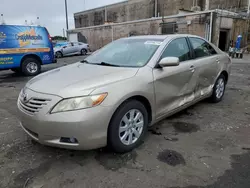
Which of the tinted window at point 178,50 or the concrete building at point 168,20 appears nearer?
the tinted window at point 178,50

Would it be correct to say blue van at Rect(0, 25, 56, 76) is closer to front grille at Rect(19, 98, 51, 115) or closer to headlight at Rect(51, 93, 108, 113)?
front grille at Rect(19, 98, 51, 115)

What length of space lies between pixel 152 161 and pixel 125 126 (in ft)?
1.77

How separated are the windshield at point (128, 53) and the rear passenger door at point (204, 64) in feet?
3.29

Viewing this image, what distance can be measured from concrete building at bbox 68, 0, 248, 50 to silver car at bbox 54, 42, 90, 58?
4.38 meters

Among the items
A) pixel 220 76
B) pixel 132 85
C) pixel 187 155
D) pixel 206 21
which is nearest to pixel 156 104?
pixel 132 85

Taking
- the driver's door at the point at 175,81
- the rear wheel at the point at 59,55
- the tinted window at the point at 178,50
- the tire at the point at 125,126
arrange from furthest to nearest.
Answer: the rear wheel at the point at 59,55
the tinted window at the point at 178,50
the driver's door at the point at 175,81
the tire at the point at 125,126

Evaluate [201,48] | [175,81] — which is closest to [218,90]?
[201,48]

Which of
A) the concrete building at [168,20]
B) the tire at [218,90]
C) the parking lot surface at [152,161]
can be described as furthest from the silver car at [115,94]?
the concrete building at [168,20]

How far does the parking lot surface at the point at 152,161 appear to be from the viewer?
223 cm

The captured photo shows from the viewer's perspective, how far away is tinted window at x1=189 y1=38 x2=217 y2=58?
3.93 meters

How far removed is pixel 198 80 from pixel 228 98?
185cm

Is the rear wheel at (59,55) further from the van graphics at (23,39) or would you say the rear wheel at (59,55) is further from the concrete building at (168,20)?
the van graphics at (23,39)

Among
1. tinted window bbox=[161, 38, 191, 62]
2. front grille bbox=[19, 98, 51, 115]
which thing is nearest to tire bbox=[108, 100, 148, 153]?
front grille bbox=[19, 98, 51, 115]

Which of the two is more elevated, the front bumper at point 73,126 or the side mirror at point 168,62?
the side mirror at point 168,62
